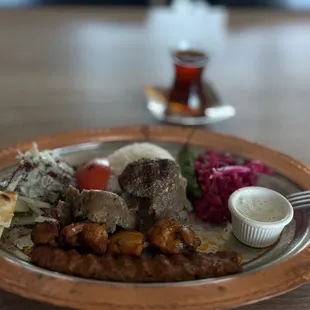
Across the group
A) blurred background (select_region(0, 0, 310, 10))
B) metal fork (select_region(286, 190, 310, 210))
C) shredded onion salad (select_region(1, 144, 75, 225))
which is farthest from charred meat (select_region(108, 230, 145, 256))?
blurred background (select_region(0, 0, 310, 10))

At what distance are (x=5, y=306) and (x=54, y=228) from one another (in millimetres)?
218

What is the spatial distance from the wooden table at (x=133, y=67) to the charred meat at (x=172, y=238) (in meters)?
0.71

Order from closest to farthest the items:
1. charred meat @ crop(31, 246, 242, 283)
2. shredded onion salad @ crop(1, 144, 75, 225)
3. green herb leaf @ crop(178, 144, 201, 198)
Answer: charred meat @ crop(31, 246, 242, 283)
shredded onion salad @ crop(1, 144, 75, 225)
green herb leaf @ crop(178, 144, 201, 198)

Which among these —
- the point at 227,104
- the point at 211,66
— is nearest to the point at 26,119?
the point at 227,104

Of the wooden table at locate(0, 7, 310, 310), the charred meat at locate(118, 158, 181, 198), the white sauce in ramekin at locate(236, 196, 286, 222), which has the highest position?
the charred meat at locate(118, 158, 181, 198)

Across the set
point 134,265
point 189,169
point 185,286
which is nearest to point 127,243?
point 134,265

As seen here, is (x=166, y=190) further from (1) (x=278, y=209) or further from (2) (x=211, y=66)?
(2) (x=211, y=66)

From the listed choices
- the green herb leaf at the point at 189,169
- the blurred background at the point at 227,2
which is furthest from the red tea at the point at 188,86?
the blurred background at the point at 227,2

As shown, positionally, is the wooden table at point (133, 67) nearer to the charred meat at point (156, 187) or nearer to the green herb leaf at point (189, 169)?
the green herb leaf at point (189, 169)

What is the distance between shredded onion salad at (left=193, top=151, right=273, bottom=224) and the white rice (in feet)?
0.40

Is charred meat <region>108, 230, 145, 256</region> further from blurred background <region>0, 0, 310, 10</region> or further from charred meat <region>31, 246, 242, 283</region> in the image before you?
blurred background <region>0, 0, 310, 10</region>

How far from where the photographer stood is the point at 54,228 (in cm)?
145

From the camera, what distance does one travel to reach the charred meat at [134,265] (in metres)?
1.35

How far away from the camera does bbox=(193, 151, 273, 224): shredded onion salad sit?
1666 millimetres
